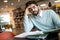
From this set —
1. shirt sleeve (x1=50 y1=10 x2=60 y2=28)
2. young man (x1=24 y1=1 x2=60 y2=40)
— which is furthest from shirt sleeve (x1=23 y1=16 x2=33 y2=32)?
shirt sleeve (x1=50 y1=10 x2=60 y2=28)

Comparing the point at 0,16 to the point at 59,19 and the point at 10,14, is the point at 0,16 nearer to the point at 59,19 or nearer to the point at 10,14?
the point at 10,14

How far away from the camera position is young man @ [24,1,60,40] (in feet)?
5.21

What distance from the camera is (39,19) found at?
166 centimetres

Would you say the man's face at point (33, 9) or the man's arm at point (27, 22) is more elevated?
the man's face at point (33, 9)

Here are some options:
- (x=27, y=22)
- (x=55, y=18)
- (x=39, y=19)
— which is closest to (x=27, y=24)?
(x=27, y=22)

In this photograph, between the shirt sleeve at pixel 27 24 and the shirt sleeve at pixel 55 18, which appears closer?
the shirt sleeve at pixel 55 18

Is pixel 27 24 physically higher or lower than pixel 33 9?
lower

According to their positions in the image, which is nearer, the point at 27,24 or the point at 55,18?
the point at 55,18

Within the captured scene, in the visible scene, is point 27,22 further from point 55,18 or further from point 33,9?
point 55,18

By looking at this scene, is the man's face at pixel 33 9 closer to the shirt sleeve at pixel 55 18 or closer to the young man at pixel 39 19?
the young man at pixel 39 19

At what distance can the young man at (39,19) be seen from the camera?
159cm

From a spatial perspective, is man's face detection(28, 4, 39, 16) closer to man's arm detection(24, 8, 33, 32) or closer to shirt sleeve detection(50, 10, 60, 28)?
man's arm detection(24, 8, 33, 32)

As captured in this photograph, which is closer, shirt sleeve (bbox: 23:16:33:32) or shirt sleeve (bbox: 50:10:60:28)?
shirt sleeve (bbox: 50:10:60:28)

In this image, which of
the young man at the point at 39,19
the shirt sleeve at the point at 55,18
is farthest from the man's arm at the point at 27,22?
the shirt sleeve at the point at 55,18
